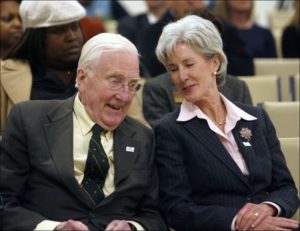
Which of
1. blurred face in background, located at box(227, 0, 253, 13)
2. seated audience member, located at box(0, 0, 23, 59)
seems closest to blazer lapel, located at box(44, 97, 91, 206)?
seated audience member, located at box(0, 0, 23, 59)

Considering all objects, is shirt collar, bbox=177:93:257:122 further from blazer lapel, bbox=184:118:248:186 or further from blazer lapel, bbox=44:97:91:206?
blazer lapel, bbox=44:97:91:206

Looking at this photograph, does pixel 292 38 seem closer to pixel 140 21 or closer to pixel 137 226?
pixel 140 21

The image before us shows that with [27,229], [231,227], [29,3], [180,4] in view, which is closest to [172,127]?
[231,227]

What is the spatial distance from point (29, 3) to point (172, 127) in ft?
4.39

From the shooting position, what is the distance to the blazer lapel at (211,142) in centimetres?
303

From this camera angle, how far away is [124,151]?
9.80 ft

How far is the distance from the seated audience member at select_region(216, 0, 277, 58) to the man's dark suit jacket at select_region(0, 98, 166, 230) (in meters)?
3.21

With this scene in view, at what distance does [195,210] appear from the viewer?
116 inches

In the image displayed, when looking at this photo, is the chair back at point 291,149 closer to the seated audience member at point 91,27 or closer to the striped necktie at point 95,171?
the striped necktie at point 95,171

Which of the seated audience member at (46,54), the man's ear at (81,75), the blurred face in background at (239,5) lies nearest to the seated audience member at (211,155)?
the man's ear at (81,75)

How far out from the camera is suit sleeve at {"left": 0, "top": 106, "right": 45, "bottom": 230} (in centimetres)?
282

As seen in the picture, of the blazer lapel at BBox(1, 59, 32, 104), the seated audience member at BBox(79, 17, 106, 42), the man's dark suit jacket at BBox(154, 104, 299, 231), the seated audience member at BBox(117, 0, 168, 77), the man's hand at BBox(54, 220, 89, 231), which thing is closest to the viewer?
the man's hand at BBox(54, 220, 89, 231)

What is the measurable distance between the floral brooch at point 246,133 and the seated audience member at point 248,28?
2940 mm

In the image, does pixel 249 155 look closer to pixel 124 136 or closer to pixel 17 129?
pixel 124 136
